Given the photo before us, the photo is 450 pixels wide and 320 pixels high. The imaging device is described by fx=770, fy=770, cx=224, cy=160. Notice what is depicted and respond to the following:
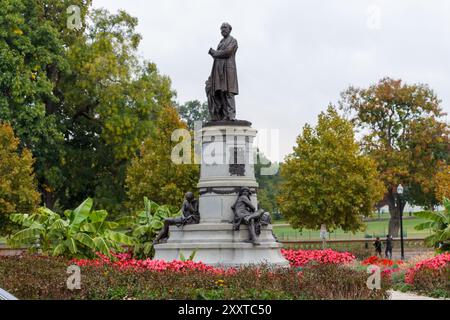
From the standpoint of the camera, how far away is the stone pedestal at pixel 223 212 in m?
19.6

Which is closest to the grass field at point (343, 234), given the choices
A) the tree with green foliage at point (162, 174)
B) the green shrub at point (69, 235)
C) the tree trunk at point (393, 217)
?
the tree trunk at point (393, 217)

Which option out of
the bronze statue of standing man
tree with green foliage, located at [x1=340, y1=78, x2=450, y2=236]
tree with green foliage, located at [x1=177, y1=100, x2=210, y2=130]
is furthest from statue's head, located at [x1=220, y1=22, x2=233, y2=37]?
tree with green foliage, located at [x1=177, y1=100, x2=210, y2=130]

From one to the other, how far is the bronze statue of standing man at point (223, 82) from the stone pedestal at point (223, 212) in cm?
71

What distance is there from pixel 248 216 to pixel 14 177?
1868cm

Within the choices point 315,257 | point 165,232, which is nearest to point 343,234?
point 315,257

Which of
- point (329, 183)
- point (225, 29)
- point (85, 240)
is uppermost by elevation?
point (225, 29)

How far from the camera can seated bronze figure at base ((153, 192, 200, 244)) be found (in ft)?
68.1

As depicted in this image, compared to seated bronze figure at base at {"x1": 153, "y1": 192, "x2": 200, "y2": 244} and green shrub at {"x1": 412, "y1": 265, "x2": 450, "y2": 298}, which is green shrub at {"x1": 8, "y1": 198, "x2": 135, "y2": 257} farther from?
green shrub at {"x1": 412, "y1": 265, "x2": 450, "y2": 298}

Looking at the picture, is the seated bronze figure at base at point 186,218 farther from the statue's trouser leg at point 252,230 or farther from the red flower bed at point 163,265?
the statue's trouser leg at point 252,230

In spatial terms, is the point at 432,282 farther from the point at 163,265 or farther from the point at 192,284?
the point at 192,284

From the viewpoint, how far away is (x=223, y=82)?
21719mm

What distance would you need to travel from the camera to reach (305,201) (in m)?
39.1

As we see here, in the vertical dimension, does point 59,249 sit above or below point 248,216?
below
